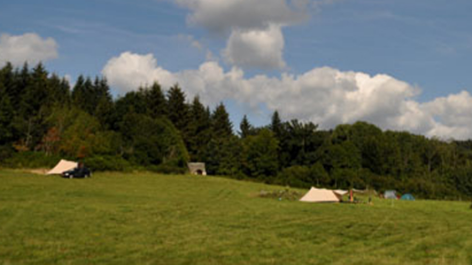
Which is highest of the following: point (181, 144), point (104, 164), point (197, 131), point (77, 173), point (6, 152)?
point (197, 131)

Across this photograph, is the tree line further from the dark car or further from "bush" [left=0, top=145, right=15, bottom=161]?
the dark car

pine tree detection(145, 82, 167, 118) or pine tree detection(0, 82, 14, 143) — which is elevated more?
pine tree detection(145, 82, 167, 118)

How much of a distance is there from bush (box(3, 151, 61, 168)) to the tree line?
13 centimetres

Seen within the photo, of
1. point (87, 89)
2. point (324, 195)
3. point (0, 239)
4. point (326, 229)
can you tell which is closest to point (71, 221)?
point (0, 239)

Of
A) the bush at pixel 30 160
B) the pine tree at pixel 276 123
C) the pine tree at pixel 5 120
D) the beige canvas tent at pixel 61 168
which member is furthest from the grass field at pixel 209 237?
the pine tree at pixel 276 123

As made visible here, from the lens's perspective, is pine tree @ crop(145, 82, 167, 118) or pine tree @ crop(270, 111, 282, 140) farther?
pine tree @ crop(145, 82, 167, 118)

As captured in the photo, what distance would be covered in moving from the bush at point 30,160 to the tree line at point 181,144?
134mm

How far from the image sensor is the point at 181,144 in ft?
254

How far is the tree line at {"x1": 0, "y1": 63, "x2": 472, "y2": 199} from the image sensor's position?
6706 centimetres

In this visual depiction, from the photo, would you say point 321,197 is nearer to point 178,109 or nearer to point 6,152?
point 6,152

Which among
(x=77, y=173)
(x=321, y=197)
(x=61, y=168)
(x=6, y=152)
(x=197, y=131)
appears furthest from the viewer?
(x=197, y=131)

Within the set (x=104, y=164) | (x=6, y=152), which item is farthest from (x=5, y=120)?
(x=104, y=164)

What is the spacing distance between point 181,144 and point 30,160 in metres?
26.1

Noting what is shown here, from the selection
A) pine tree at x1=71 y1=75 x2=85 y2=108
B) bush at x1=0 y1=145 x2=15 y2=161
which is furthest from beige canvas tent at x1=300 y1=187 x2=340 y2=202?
pine tree at x1=71 y1=75 x2=85 y2=108
